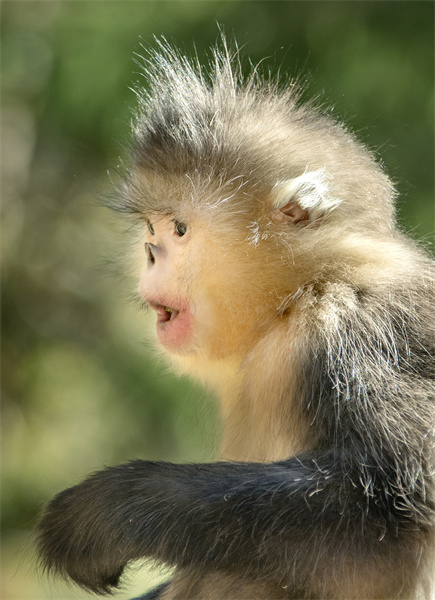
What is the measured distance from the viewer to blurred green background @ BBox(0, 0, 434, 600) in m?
6.03

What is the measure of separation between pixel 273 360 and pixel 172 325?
0.54 m

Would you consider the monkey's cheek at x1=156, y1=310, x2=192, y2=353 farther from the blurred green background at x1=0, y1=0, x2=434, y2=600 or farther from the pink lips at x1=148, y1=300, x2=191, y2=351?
the blurred green background at x1=0, y1=0, x2=434, y2=600

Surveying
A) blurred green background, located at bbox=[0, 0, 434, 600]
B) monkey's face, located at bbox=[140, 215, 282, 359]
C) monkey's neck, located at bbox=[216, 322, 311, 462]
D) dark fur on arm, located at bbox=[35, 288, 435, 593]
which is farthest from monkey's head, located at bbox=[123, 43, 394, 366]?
blurred green background, located at bbox=[0, 0, 434, 600]

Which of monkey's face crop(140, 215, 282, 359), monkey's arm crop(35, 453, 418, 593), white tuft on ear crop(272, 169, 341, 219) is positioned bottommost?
monkey's arm crop(35, 453, 418, 593)

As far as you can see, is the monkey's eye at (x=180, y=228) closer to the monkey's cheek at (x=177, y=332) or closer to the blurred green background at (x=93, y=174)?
the monkey's cheek at (x=177, y=332)

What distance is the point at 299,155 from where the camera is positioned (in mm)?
3262

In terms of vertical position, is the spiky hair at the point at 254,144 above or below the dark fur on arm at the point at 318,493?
above

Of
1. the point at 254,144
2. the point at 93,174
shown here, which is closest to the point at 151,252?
the point at 254,144

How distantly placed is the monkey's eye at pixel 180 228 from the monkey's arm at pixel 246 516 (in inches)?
39.2

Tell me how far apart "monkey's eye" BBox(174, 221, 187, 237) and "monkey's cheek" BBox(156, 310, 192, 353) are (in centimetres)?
32

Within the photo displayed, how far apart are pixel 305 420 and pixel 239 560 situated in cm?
48

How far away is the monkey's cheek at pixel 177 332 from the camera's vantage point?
3293 mm

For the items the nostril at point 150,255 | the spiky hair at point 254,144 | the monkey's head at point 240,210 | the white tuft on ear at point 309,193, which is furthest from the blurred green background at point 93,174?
the white tuft on ear at point 309,193

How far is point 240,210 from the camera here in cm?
329
